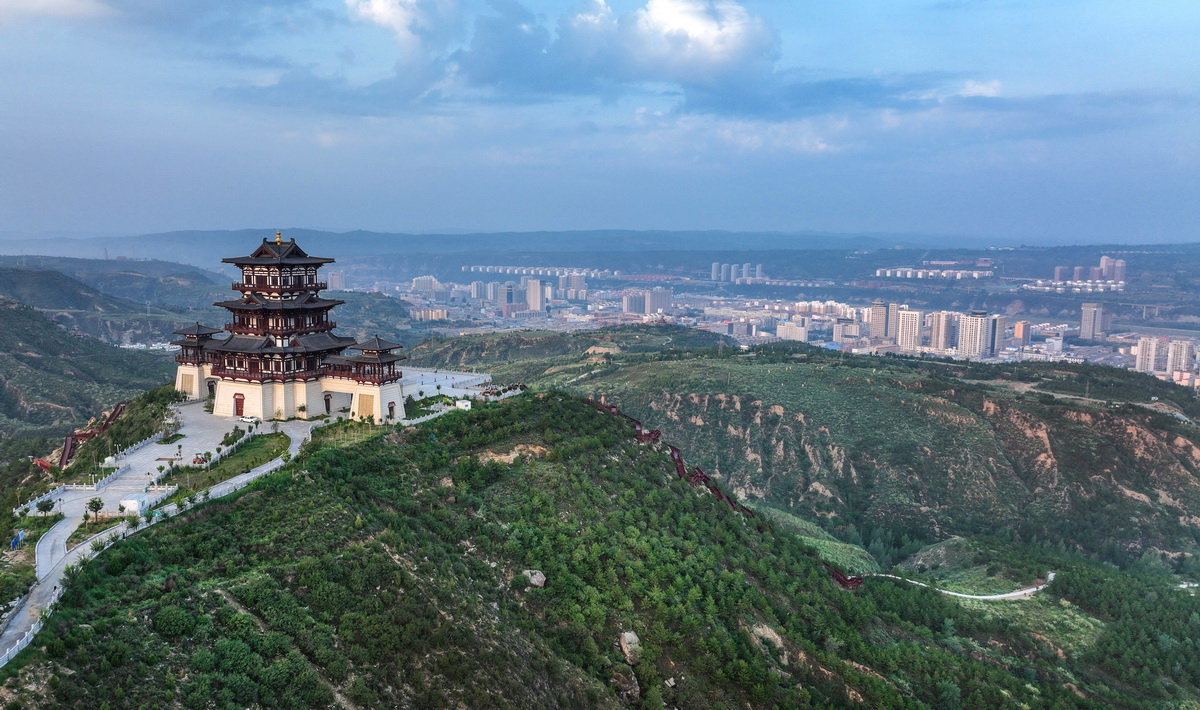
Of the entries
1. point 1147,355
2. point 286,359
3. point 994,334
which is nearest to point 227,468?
point 286,359

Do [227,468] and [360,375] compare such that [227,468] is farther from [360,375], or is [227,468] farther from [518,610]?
[518,610]

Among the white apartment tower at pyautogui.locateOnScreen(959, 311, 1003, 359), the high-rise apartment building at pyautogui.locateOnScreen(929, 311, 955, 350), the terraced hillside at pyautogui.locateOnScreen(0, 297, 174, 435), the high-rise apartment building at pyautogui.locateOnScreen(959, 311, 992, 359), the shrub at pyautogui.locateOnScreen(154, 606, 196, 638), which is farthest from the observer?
the high-rise apartment building at pyautogui.locateOnScreen(929, 311, 955, 350)

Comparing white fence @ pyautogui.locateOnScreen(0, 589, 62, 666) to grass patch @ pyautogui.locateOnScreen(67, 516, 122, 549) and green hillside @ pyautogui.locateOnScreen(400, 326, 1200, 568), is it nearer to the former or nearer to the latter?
grass patch @ pyautogui.locateOnScreen(67, 516, 122, 549)

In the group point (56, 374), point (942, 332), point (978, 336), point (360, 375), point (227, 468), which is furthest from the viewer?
point (942, 332)

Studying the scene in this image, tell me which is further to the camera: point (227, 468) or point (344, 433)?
point (344, 433)

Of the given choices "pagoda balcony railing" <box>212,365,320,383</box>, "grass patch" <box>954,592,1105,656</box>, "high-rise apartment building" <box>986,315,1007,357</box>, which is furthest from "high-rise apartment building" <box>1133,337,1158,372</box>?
"pagoda balcony railing" <box>212,365,320,383</box>

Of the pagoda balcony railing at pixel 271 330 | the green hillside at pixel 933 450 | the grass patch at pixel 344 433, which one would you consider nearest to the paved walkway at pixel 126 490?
the grass patch at pixel 344 433
